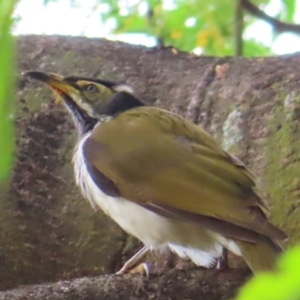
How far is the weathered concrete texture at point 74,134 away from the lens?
2.74 metres

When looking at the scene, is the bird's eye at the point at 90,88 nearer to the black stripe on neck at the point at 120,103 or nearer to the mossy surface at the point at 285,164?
the black stripe on neck at the point at 120,103

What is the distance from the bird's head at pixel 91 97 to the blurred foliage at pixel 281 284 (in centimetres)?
285

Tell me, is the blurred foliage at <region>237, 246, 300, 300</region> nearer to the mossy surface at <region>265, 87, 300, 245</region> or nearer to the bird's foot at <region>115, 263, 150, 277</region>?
the bird's foot at <region>115, 263, 150, 277</region>

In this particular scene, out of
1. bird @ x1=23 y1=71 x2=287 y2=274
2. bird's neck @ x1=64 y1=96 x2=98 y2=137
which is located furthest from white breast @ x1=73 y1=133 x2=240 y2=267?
bird's neck @ x1=64 y1=96 x2=98 y2=137

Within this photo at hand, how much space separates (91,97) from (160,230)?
1167 millimetres

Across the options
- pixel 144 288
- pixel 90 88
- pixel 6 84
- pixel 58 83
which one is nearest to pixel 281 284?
pixel 6 84

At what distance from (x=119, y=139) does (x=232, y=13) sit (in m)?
1.56

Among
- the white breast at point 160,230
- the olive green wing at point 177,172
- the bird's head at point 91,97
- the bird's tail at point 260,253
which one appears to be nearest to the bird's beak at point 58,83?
the bird's head at point 91,97

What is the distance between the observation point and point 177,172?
2.64 m

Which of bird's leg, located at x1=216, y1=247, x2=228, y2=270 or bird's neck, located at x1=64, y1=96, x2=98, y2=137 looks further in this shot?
bird's neck, located at x1=64, y1=96, x2=98, y2=137

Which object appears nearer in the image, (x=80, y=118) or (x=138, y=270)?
(x=138, y=270)

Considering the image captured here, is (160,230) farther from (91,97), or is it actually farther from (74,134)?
(91,97)

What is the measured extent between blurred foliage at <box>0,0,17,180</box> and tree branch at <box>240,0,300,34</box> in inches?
121

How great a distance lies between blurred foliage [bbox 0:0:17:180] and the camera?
428mm
